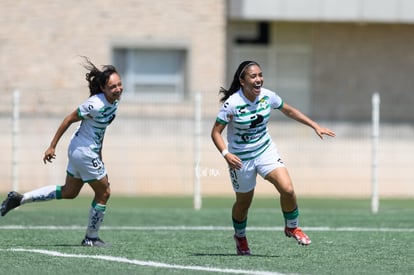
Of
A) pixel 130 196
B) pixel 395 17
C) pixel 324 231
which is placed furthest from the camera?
pixel 395 17

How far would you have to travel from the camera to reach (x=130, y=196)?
24453 millimetres

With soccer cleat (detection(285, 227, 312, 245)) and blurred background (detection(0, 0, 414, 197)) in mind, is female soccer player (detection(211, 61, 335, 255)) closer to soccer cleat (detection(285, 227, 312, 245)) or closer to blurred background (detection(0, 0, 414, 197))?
soccer cleat (detection(285, 227, 312, 245))

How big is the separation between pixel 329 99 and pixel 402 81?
6.01 feet

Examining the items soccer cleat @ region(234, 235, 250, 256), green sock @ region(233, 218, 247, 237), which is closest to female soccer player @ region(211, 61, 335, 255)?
green sock @ region(233, 218, 247, 237)

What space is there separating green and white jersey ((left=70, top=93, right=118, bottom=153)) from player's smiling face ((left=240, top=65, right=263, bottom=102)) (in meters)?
1.64

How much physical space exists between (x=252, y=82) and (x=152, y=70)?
55.3 feet

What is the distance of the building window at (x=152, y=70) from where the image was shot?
93.9ft

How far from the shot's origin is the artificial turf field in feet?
36.0

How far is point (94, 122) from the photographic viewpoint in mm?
13055

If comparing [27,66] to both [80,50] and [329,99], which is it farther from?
[329,99]

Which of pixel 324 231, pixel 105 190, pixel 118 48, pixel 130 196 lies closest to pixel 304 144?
pixel 130 196

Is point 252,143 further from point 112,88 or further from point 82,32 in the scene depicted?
point 82,32

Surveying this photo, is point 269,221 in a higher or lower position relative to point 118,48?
lower

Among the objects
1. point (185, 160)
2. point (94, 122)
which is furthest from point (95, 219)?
point (185, 160)
